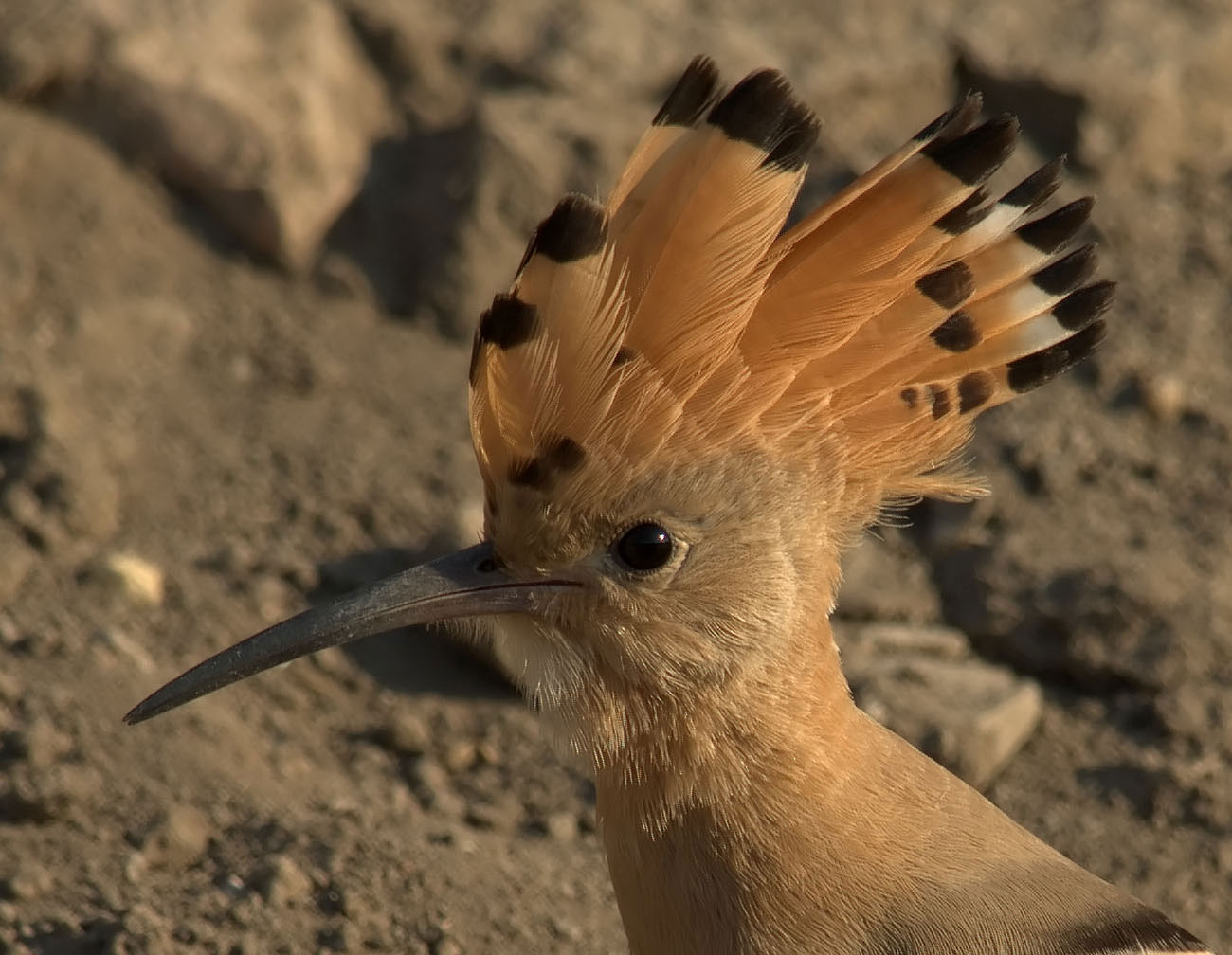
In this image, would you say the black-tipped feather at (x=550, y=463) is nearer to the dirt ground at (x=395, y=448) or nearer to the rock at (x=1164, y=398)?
the dirt ground at (x=395, y=448)

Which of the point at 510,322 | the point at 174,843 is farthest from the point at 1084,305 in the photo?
the point at 174,843

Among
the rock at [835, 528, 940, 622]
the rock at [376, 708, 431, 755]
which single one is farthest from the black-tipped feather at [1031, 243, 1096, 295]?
the rock at [376, 708, 431, 755]

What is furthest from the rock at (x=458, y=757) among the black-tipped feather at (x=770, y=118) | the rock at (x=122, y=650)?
the black-tipped feather at (x=770, y=118)

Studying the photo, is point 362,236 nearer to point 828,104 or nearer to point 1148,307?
point 828,104

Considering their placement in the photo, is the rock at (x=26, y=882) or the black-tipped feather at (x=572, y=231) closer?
the black-tipped feather at (x=572, y=231)

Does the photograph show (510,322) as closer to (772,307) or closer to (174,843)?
(772,307)

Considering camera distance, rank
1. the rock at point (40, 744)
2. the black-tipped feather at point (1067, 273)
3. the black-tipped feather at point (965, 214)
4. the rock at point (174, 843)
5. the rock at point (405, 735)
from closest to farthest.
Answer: the black-tipped feather at point (965, 214), the black-tipped feather at point (1067, 273), the rock at point (174, 843), the rock at point (40, 744), the rock at point (405, 735)
